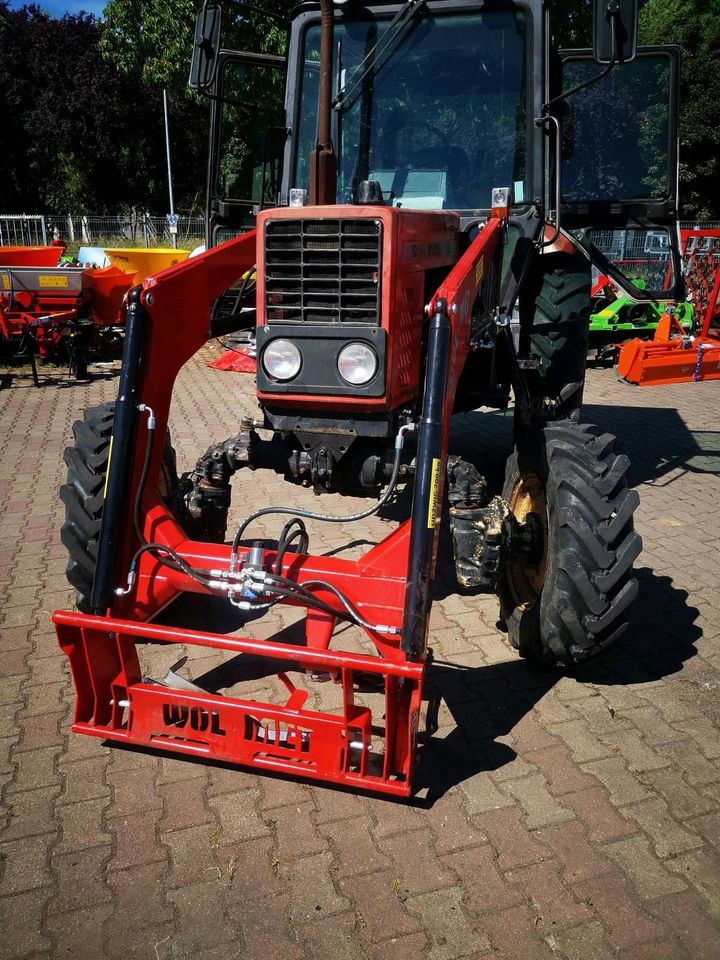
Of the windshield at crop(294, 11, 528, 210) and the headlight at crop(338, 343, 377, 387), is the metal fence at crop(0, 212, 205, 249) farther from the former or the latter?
the headlight at crop(338, 343, 377, 387)

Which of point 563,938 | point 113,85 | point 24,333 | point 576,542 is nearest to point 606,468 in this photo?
point 576,542

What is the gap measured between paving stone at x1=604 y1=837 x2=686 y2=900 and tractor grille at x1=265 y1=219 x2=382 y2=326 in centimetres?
205

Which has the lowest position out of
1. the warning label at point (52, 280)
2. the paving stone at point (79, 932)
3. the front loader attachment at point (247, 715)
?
the paving stone at point (79, 932)

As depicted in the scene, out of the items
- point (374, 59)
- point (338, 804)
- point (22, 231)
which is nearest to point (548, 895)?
point (338, 804)

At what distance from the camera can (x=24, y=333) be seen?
987cm

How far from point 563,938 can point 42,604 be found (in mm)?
3102

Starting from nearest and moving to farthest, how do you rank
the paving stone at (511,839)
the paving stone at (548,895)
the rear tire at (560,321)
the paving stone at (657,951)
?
the paving stone at (657,951), the paving stone at (548,895), the paving stone at (511,839), the rear tire at (560,321)

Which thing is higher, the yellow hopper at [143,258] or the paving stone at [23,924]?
the yellow hopper at [143,258]

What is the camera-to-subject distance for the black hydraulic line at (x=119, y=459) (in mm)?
3049

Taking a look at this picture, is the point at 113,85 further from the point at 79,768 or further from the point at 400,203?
the point at 79,768

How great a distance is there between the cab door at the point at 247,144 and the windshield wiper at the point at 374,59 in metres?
0.51

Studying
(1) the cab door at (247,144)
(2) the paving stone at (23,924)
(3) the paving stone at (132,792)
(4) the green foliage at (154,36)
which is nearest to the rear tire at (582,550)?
(3) the paving stone at (132,792)

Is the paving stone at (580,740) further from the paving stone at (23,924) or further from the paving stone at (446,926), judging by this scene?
the paving stone at (23,924)

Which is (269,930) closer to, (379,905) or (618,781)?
(379,905)
